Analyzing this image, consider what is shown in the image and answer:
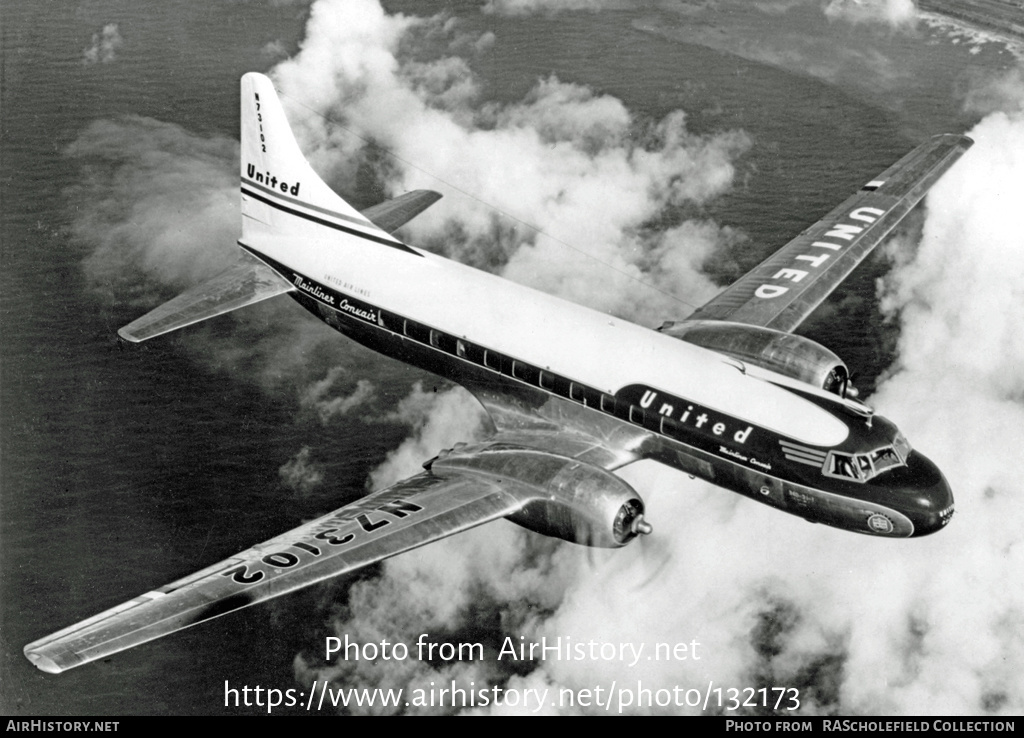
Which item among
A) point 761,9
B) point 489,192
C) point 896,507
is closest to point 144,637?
point 896,507

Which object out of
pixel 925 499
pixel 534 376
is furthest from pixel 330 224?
pixel 925 499

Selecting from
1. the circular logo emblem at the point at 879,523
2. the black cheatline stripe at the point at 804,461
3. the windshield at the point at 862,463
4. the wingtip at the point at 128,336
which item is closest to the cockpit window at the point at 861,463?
the windshield at the point at 862,463

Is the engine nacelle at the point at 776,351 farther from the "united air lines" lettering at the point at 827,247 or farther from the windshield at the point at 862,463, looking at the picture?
the windshield at the point at 862,463

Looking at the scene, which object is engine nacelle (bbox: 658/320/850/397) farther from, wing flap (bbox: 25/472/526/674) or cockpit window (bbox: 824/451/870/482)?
wing flap (bbox: 25/472/526/674)

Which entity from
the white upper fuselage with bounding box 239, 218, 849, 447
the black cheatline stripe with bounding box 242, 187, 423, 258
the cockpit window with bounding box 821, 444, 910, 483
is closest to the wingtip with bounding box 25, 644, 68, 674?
the white upper fuselage with bounding box 239, 218, 849, 447

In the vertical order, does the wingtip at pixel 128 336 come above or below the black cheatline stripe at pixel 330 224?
below

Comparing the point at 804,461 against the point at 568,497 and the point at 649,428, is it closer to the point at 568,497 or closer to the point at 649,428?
the point at 649,428
